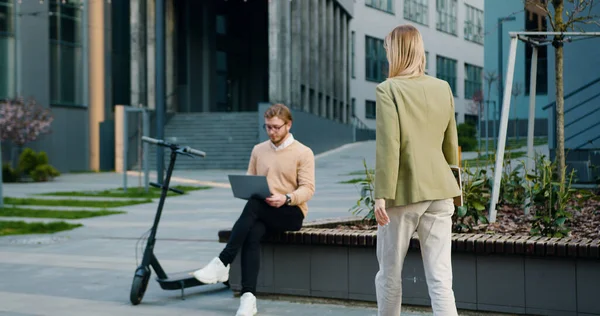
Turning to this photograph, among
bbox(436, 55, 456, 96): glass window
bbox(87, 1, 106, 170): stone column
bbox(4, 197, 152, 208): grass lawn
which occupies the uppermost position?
bbox(436, 55, 456, 96): glass window

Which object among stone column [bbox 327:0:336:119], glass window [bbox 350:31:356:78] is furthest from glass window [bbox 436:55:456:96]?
stone column [bbox 327:0:336:119]

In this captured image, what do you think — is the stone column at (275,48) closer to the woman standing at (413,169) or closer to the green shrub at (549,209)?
the green shrub at (549,209)

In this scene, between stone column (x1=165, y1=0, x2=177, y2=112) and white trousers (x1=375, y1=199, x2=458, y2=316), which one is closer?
white trousers (x1=375, y1=199, x2=458, y2=316)

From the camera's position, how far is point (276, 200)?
19.1 ft

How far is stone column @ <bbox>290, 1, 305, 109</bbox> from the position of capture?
115 feet

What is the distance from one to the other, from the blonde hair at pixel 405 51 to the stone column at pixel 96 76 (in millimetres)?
31331

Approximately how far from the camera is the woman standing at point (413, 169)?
13.3 ft

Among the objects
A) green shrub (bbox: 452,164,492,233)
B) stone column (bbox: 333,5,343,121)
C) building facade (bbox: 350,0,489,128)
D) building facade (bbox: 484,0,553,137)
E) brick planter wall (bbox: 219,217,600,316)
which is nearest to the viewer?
brick planter wall (bbox: 219,217,600,316)

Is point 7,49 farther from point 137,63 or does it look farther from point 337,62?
point 337,62

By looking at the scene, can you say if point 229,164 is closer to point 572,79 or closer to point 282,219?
point 572,79

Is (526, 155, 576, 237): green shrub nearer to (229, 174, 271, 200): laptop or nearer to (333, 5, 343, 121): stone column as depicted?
(229, 174, 271, 200): laptop

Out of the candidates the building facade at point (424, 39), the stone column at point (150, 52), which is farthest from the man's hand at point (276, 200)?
the building facade at point (424, 39)

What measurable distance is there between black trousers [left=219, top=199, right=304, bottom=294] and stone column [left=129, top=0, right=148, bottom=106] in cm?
2977

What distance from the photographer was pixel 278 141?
597 cm
